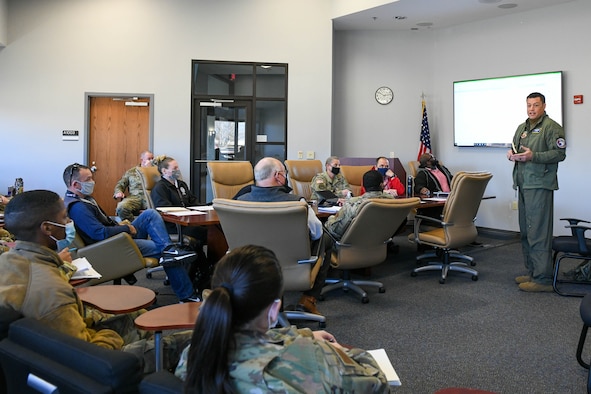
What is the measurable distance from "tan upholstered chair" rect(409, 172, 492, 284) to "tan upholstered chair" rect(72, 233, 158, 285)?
8.94 ft

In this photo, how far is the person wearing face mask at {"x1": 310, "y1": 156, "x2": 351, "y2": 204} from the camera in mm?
5594

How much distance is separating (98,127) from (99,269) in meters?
4.96

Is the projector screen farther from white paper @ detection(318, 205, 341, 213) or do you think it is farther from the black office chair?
white paper @ detection(318, 205, 341, 213)

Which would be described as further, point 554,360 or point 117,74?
point 117,74

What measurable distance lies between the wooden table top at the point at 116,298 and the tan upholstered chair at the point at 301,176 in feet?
13.5

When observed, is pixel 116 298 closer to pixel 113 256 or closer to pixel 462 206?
pixel 113 256

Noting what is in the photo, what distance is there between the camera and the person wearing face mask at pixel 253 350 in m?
1.08

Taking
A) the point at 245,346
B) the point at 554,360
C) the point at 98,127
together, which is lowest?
the point at 554,360

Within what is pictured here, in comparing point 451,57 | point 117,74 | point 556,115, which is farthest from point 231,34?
point 556,115

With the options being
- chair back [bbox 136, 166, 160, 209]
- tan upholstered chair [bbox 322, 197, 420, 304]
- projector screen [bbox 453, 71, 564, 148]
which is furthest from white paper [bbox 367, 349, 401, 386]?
projector screen [bbox 453, 71, 564, 148]

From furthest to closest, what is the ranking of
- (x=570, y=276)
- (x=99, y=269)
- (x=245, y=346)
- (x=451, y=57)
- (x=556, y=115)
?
(x=451, y=57)
(x=556, y=115)
(x=570, y=276)
(x=99, y=269)
(x=245, y=346)

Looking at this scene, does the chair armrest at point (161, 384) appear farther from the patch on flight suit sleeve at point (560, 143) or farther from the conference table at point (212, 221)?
the patch on flight suit sleeve at point (560, 143)

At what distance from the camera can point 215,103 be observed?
25.3 feet

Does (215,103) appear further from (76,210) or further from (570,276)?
(570,276)
